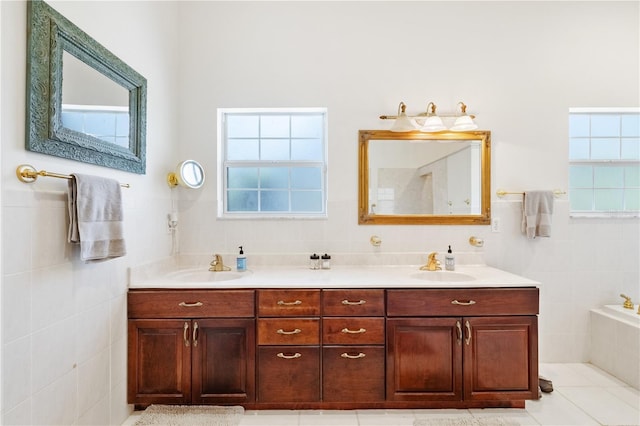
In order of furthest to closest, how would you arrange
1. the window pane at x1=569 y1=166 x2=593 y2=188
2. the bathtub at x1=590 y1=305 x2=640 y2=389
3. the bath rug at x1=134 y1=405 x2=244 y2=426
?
the window pane at x1=569 y1=166 x2=593 y2=188
the bathtub at x1=590 y1=305 x2=640 y2=389
the bath rug at x1=134 y1=405 x2=244 y2=426

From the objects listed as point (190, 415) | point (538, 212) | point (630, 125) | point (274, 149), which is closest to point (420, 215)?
point (538, 212)

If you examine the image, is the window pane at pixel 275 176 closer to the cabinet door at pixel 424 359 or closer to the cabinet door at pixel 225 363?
the cabinet door at pixel 225 363

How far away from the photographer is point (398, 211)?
2.50m

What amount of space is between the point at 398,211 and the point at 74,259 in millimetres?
2026

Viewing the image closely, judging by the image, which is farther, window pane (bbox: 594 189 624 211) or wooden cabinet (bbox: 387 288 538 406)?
window pane (bbox: 594 189 624 211)

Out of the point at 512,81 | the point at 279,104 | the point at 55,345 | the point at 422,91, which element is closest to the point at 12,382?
the point at 55,345

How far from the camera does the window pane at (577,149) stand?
2.62m

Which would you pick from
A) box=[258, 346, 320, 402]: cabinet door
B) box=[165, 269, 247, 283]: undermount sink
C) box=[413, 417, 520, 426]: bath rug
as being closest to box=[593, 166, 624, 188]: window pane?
box=[413, 417, 520, 426]: bath rug

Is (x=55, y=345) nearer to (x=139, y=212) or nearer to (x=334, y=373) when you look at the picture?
(x=139, y=212)

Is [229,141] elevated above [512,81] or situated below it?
below

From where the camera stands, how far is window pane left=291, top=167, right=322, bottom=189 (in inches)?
104

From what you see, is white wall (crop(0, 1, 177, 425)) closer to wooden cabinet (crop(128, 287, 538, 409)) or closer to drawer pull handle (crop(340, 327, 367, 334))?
wooden cabinet (crop(128, 287, 538, 409))

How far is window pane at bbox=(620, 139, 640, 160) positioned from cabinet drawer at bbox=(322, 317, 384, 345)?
2.49 m

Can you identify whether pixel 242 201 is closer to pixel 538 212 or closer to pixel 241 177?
pixel 241 177
